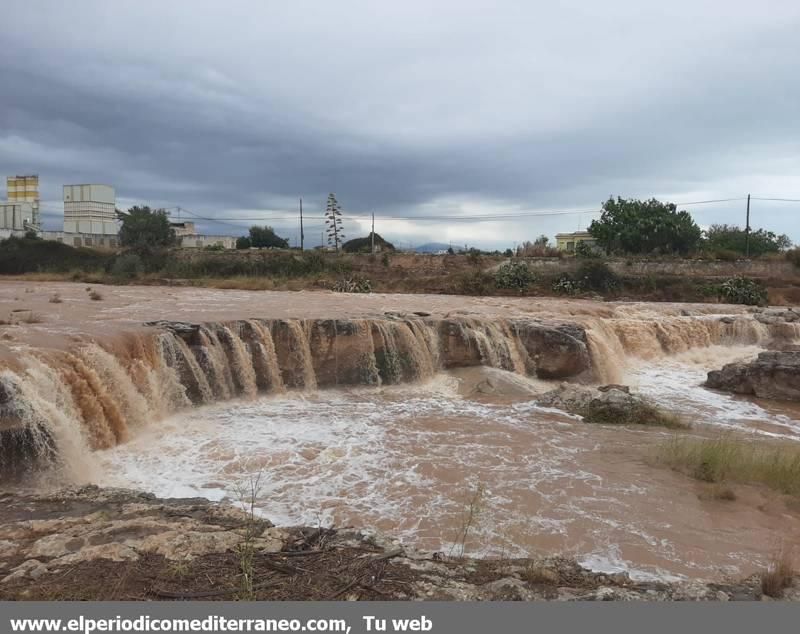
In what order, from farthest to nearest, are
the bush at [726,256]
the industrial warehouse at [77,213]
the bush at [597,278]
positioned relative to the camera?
the industrial warehouse at [77,213] → the bush at [726,256] → the bush at [597,278]

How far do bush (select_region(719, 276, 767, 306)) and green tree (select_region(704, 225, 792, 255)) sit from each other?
47.4 feet

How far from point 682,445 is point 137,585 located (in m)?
6.71

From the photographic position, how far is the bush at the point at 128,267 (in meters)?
30.7

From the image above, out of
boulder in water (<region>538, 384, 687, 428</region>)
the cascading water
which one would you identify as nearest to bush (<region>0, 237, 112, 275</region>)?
the cascading water

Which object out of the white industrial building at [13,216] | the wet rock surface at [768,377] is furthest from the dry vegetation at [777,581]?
the white industrial building at [13,216]

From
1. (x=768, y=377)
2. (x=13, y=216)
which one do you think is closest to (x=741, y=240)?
(x=768, y=377)

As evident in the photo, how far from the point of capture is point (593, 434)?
9008mm

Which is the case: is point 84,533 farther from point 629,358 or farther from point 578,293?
point 578,293

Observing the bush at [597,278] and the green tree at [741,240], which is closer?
the bush at [597,278]

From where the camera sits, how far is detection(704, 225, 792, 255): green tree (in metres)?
42.7

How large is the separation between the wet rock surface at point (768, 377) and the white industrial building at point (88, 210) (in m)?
51.6

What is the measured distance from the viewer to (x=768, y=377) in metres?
12.5

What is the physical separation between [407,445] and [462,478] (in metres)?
1.52

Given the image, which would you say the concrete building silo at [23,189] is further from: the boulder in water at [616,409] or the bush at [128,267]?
the boulder in water at [616,409]
